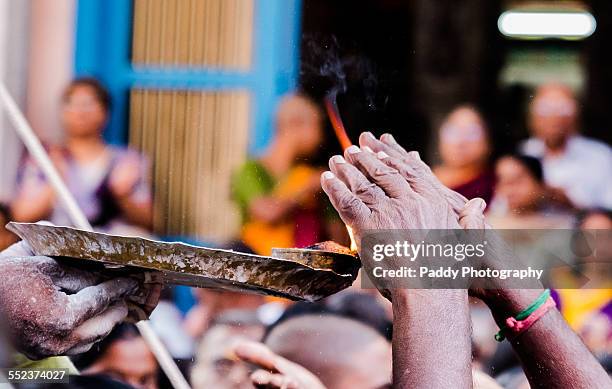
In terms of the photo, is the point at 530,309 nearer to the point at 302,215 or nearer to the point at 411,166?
the point at 411,166

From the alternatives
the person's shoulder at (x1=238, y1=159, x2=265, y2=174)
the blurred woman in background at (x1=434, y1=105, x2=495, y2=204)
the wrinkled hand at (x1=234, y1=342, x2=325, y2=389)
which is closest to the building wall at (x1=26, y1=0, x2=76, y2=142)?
the person's shoulder at (x1=238, y1=159, x2=265, y2=174)

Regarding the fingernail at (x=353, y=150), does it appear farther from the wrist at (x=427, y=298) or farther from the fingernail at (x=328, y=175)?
the wrist at (x=427, y=298)

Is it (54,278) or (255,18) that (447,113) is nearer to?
(255,18)

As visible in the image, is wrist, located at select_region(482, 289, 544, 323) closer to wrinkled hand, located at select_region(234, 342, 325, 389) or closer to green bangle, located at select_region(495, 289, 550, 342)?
green bangle, located at select_region(495, 289, 550, 342)

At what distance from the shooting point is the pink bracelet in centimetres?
190

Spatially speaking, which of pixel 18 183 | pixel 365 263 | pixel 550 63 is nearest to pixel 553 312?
pixel 365 263

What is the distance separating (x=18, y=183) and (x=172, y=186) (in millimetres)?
395

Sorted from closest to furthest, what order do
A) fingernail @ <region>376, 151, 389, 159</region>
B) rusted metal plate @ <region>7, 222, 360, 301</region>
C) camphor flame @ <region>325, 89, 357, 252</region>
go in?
rusted metal plate @ <region>7, 222, 360, 301</region>, fingernail @ <region>376, 151, 389, 159</region>, camphor flame @ <region>325, 89, 357, 252</region>

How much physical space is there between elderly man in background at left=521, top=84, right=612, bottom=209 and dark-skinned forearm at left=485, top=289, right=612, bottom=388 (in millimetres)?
522

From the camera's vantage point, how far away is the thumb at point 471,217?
2.03 meters

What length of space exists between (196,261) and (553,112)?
1030 millimetres

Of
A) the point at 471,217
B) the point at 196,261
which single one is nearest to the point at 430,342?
the point at 471,217

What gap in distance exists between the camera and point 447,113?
7.62 feet

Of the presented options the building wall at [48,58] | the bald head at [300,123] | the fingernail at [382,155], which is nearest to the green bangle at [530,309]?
the fingernail at [382,155]
